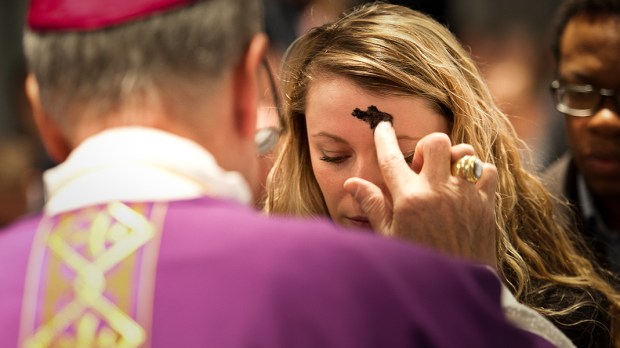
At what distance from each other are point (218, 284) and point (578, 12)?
161cm

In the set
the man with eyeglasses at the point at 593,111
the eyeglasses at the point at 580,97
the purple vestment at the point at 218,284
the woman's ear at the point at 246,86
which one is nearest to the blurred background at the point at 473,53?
the man with eyeglasses at the point at 593,111

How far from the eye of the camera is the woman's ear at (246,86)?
146 cm

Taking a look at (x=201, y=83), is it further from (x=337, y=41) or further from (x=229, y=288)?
(x=337, y=41)

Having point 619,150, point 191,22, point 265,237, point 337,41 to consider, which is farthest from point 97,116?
point 619,150

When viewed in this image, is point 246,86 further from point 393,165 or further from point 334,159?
point 334,159

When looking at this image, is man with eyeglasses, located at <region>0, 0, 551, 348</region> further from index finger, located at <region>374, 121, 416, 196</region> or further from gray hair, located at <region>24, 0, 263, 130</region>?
index finger, located at <region>374, 121, 416, 196</region>

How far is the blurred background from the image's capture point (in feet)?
12.1

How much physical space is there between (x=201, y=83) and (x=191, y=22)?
0.08 meters

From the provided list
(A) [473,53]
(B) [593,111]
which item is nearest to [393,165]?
(B) [593,111]

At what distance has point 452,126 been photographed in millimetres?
2002

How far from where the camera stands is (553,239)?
2.13 meters

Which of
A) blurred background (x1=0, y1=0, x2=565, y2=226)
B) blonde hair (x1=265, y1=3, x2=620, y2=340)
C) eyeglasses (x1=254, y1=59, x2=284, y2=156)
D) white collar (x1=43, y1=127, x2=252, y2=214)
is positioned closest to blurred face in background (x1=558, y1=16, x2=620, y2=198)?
blonde hair (x1=265, y1=3, x2=620, y2=340)

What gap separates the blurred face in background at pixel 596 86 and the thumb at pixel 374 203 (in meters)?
0.92

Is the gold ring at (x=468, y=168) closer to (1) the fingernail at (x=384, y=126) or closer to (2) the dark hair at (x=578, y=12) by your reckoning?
(1) the fingernail at (x=384, y=126)
